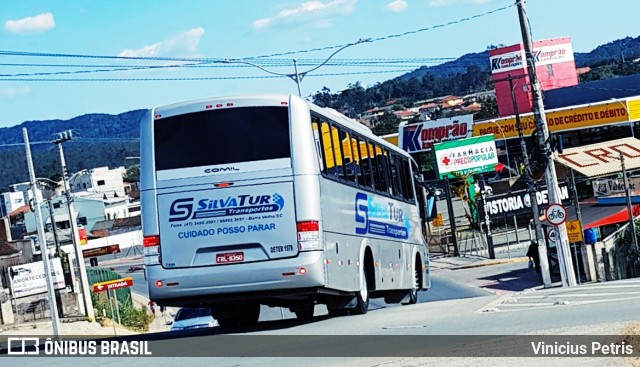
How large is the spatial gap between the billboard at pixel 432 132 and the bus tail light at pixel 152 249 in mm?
71635

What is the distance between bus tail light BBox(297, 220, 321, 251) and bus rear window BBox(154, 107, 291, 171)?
1.08 m

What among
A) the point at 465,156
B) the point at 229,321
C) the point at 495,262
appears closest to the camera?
the point at 229,321

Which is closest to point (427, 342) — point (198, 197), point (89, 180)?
point (198, 197)

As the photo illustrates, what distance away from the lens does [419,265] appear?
2662 cm

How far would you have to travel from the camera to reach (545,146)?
32.1 m

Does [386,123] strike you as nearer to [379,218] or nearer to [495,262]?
[495,262]

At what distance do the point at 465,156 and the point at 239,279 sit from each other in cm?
5594

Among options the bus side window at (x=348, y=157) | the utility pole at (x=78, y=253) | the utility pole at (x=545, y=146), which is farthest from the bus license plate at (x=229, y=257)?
the utility pole at (x=78, y=253)

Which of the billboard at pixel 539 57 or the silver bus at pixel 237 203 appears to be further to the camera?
the billboard at pixel 539 57

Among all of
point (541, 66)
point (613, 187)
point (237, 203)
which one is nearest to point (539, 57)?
point (541, 66)

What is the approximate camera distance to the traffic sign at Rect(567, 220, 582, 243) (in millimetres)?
35719

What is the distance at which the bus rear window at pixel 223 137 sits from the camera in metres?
16.2

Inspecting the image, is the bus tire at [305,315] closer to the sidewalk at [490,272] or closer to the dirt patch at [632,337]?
the dirt patch at [632,337]

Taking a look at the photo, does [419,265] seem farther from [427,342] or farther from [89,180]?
[89,180]
